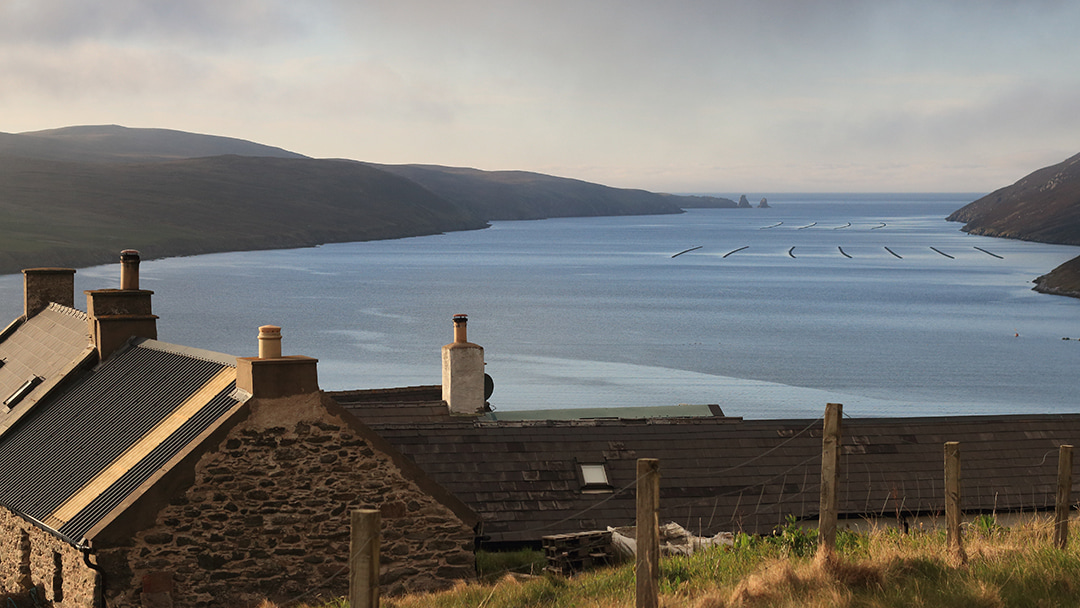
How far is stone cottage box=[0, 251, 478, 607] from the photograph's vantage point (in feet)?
42.8

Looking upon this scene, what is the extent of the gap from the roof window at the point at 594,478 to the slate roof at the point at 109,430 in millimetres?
5922

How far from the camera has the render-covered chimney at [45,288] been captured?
81.3ft

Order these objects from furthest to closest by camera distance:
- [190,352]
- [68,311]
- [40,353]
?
[68,311] → [40,353] → [190,352]

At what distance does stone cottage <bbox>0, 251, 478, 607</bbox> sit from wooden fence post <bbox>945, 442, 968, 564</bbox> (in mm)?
6526

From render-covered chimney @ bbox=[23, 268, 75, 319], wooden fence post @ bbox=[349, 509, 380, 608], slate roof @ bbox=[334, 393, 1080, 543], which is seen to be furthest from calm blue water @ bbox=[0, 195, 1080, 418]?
wooden fence post @ bbox=[349, 509, 380, 608]

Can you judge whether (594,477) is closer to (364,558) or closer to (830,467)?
(830,467)

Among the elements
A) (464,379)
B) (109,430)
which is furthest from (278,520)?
(464,379)

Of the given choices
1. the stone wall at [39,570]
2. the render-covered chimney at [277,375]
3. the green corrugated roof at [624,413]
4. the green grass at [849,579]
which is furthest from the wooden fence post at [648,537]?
the green corrugated roof at [624,413]

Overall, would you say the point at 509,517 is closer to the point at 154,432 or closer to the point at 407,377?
the point at 154,432

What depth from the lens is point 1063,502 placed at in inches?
405

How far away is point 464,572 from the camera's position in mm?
14430

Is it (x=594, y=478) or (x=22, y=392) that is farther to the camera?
(x=22, y=392)

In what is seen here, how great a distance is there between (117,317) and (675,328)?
254 ft

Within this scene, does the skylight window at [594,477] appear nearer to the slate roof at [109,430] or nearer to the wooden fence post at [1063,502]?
the slate roof at [109,430]
